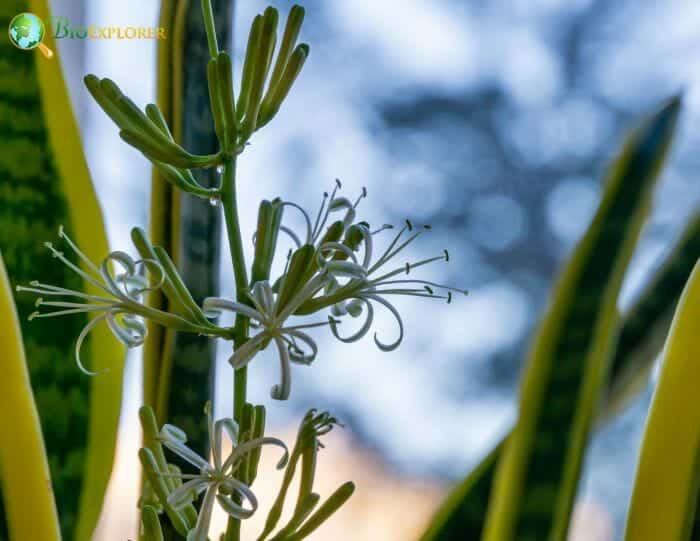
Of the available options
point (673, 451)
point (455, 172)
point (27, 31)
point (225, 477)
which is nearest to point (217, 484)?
point (225, 477)

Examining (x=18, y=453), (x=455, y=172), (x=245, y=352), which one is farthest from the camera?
(x=455, y=172)

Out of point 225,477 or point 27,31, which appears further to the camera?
point 27,31

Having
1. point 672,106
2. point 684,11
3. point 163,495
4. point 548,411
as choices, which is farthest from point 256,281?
point 684,11

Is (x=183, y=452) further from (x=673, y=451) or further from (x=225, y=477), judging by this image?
(x=673, y=451)

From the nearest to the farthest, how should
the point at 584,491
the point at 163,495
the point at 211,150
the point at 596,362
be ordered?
1. the point at 163,495
2. the point at 596,362
3. the point at 211,150
4. the point at 584,491

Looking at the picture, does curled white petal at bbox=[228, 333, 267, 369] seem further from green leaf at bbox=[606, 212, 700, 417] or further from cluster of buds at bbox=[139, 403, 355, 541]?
green leaf at bbox=[606, 212, 700, 417]

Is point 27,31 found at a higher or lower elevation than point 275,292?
higher

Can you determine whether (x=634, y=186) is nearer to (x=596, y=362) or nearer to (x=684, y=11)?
(x=596, y=362)

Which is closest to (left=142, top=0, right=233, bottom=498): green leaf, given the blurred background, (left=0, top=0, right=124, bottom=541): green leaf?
(left=0, top=0, right=124, bottom=541): green leaf
